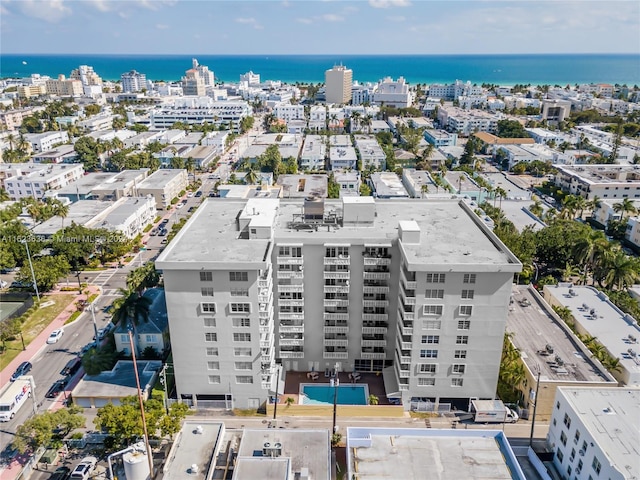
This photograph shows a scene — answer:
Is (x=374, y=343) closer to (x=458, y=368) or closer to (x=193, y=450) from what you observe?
(x=458, y=368)

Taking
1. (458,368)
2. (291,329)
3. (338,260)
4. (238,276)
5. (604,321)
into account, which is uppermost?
(238,276)

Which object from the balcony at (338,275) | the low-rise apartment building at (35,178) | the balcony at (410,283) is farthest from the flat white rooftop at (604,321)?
the low-rise apartment building at (35,178)

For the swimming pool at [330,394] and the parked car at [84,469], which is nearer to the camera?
the parked car at [84,469]

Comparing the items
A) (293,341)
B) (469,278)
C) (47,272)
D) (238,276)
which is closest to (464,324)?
(469,278)

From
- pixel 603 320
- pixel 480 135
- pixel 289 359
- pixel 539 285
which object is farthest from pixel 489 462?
pixel 480 135

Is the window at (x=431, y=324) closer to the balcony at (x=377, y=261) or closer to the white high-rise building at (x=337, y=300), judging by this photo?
the white high-rise building at (x=337, y=300)

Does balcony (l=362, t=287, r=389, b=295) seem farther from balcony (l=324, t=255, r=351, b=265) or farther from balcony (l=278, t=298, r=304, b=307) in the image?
balcony (l=278, t=298, r=304, b=307)
